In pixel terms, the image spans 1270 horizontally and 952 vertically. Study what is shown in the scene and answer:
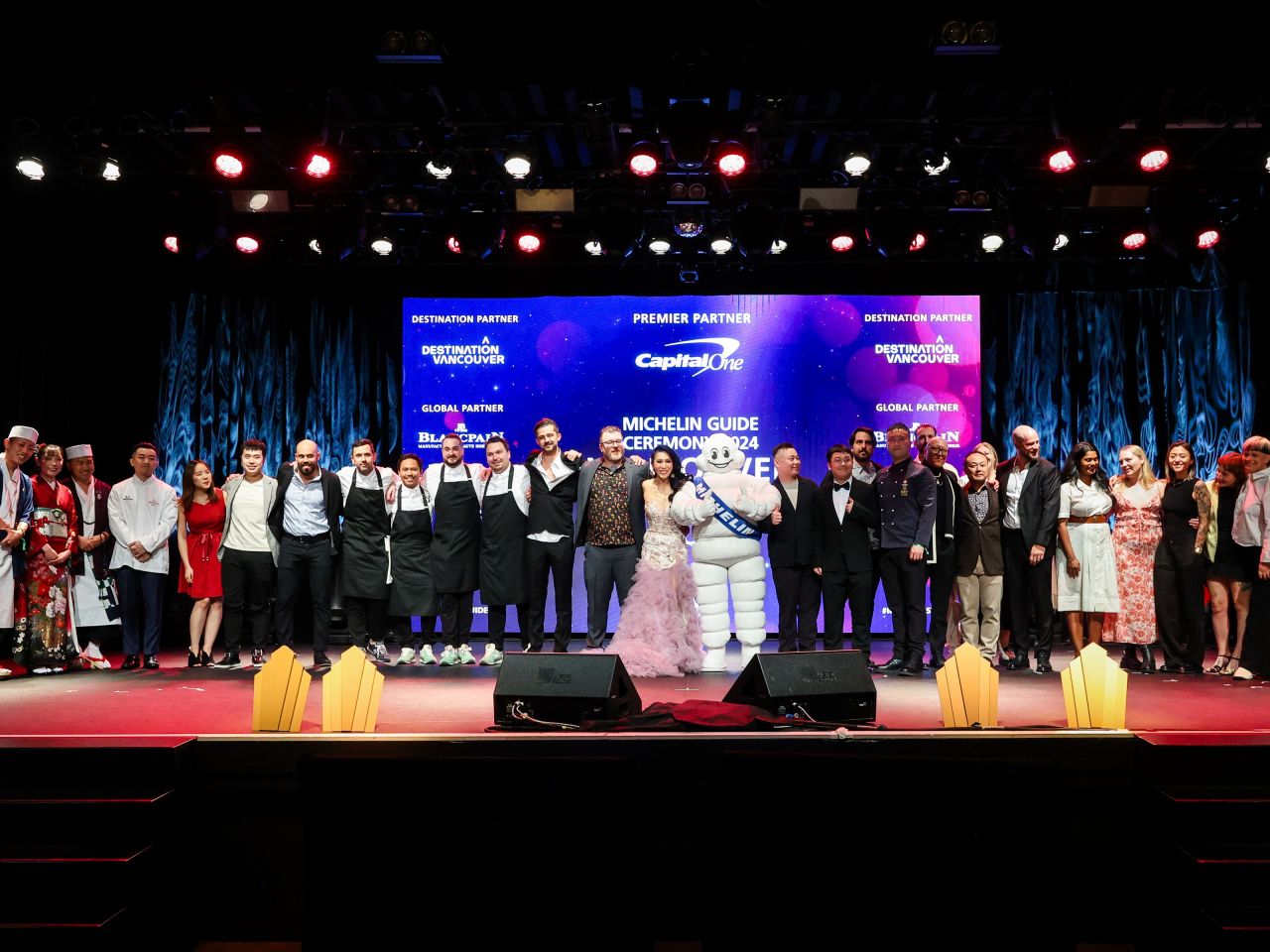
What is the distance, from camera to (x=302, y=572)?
6551mm

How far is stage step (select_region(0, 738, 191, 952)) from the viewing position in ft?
7.72

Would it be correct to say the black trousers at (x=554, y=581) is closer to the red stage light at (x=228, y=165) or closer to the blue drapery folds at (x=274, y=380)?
the blue drapery folds at (x=274, y=380)

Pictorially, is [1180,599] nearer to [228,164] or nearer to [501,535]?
[501,535]

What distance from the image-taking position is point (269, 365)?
8.91 metres

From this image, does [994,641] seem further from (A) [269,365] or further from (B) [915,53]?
(A) [269,365]

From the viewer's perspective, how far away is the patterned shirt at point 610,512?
658cm

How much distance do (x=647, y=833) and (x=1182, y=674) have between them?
5.27 metres

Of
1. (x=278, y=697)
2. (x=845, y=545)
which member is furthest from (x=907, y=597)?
(x=278, y=697)

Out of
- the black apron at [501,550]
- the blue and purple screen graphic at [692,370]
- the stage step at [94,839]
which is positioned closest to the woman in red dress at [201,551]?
the black apron at [501,550]

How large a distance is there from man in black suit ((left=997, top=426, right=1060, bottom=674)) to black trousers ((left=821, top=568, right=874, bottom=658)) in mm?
991

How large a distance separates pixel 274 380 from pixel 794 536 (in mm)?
5398

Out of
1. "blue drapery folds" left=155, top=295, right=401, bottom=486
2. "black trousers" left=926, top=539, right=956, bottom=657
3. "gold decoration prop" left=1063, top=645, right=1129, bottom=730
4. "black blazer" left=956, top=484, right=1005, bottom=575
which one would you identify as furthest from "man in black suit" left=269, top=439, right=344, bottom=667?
"gold decoration prop" left=1063, top=645, right=1129, bottom=730

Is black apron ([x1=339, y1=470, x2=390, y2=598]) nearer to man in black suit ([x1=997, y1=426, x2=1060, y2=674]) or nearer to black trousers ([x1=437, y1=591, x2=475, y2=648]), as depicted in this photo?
black trousers ([x1=437, y1=591, x2=475, y2=648])

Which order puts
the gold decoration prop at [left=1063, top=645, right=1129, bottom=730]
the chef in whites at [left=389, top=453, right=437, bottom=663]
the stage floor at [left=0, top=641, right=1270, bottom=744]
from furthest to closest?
the chef in whites at [left=389, top=453, right=437, bottom=663] < the stage floor at [left=0, top=641, right=1270, bottom=744] < the gold decoration prop at [left=1063, top=645, right=1129, bottom=730]
